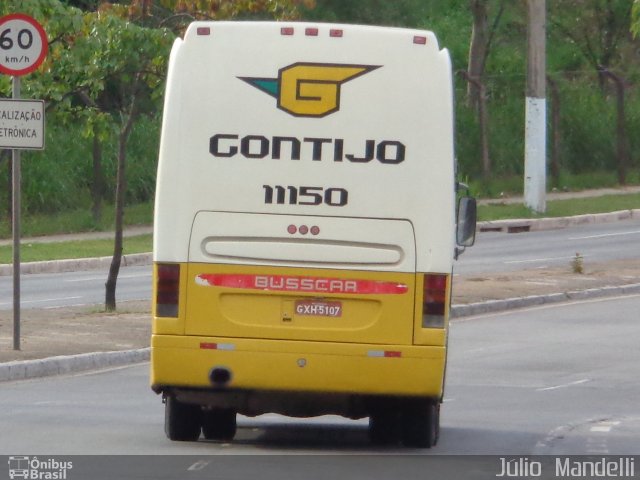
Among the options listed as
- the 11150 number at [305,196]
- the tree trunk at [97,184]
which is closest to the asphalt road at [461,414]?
the 11150 number at [305,196]

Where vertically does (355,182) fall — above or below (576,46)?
below

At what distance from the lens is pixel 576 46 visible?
161 ft

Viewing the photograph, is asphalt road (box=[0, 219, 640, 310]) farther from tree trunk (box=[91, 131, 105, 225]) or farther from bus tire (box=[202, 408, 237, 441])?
bus tire (box=[202, 408, 237, 441])

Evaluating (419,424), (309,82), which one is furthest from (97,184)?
(309,82)

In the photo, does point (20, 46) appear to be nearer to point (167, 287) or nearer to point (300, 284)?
point (167, 287)

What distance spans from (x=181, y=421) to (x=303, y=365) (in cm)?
112

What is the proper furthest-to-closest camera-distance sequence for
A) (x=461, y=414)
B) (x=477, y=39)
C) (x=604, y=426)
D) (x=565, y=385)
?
(x=477, y=39) → (x=565, y=385) → (x=461, y=414) → (x=604, y=426)

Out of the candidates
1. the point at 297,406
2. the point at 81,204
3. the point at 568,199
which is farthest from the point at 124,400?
the point at 568,199

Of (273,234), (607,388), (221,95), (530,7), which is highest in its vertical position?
(530,7)

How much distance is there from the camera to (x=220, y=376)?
32.6 feet

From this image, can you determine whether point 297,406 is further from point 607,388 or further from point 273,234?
point 607,388

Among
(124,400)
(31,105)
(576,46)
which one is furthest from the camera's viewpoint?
(576,46)

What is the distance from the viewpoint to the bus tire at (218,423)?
10.9m

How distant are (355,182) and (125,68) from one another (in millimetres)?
9260
